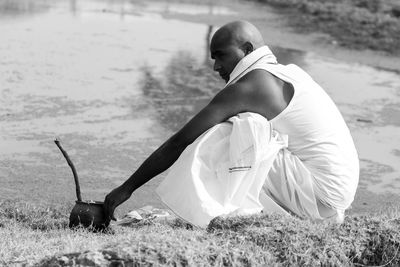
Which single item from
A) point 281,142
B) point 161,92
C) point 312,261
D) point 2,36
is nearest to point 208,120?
point 281,142

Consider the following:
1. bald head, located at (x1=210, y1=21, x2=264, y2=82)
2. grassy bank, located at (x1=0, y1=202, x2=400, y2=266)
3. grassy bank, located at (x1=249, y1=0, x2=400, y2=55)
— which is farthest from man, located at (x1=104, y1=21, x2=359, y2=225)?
grassy bank, located at (x1=249, y1=0, x2=400, y2=55)

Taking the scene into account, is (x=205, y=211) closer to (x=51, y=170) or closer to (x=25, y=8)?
(x=51, y=170)

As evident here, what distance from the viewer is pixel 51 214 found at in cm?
512

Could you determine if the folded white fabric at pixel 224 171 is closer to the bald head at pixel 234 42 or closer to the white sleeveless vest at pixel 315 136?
the white sleeveless vest at pixel 315 136

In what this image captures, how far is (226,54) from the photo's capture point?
4574mm

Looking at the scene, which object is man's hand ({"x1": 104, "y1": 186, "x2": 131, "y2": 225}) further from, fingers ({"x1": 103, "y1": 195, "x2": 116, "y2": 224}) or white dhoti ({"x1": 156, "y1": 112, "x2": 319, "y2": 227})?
white dhoti ({"x1": 156, "y1": 112, "x2": 319, "y2": 227})

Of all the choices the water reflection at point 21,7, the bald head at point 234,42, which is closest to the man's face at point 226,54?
the bald head at point 234,42

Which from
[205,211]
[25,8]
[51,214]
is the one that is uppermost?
[205,211]

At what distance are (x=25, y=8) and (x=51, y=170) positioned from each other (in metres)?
8.35

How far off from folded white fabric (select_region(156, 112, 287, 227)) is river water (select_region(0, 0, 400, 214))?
153 cm

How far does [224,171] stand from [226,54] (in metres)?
0.70

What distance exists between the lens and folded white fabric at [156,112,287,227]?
422 cm

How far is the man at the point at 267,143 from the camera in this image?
4.29 meters

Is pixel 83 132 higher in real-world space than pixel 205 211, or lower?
lower
